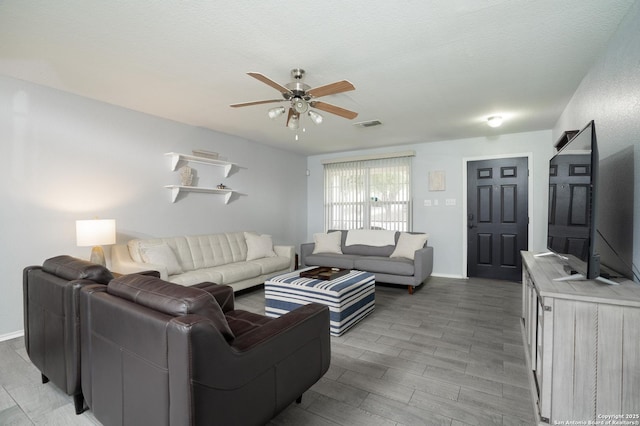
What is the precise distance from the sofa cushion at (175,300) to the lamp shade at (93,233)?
1.99 meters

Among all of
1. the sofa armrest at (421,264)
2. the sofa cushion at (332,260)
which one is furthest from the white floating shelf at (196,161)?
the sofa armrest at (421,264)

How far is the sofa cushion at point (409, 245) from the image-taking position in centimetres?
453

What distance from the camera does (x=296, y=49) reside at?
7.47 ft

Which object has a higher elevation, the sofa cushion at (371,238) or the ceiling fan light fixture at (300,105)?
the ceiling fan light fixture at (300,105)

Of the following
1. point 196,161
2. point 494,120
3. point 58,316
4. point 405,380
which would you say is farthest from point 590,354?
point 196,161

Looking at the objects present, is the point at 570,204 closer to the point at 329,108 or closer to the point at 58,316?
the point at 329,108

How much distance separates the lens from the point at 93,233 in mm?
2934

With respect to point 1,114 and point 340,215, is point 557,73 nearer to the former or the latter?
point 340,215

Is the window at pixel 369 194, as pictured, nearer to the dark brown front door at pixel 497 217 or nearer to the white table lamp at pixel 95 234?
the dark brown front door at pixel 497 217

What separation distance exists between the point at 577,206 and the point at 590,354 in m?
0.90

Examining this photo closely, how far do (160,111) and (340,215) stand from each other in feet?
12.6

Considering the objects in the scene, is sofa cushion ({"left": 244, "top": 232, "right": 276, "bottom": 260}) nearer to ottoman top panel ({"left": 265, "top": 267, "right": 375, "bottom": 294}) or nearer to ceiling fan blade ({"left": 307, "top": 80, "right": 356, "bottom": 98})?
ottoman top panel ({"left": 265, "top": 267, "right": 375, "bottom": 294})

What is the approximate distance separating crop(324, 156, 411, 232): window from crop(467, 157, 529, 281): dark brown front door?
3.63ft

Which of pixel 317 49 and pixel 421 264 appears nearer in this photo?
pixel 317 49
